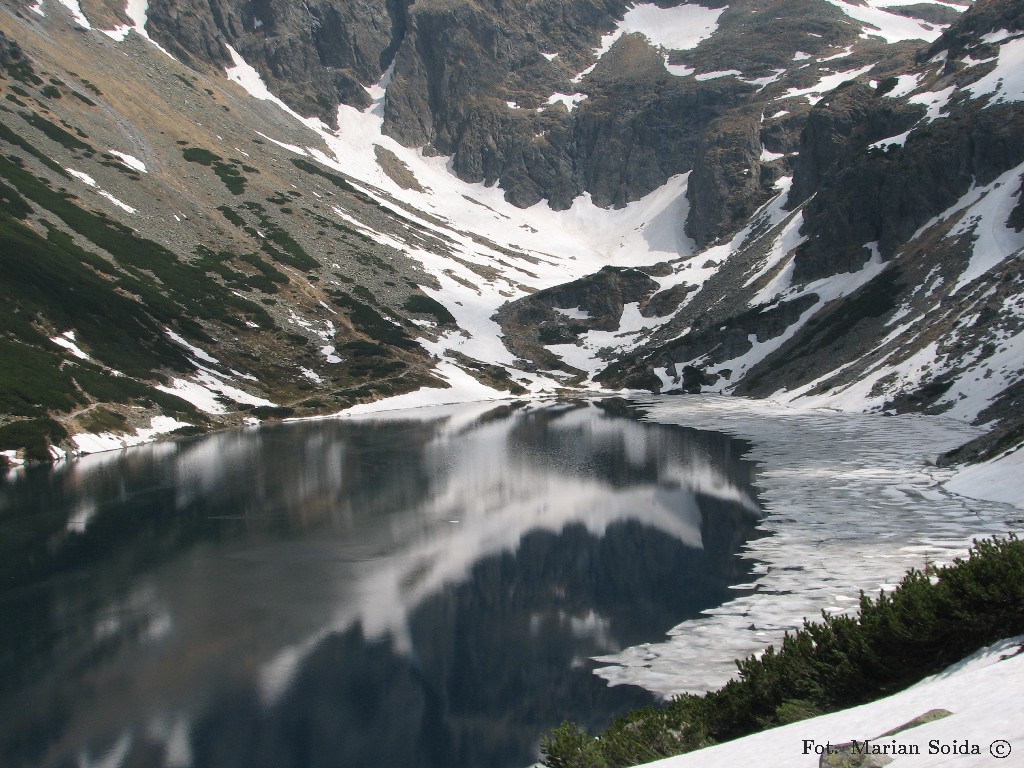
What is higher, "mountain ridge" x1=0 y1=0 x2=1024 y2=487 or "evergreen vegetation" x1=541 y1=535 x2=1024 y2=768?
"mountain ridge" x1=0 y1=0 x2=1024 y2=487

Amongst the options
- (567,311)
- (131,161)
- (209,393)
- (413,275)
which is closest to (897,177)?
(567,311)

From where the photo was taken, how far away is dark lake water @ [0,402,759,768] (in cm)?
2084

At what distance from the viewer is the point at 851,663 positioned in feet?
46.9

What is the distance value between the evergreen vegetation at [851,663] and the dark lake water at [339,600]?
5428 millimetres

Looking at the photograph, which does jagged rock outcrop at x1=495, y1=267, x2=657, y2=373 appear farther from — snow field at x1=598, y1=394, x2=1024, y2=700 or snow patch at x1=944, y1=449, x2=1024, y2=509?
snow patch at x1=944, y1=449, x2=1024, y2=509

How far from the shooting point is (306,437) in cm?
8238

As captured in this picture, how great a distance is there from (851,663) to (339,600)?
21.0m

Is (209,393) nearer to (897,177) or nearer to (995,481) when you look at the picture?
(995,481)

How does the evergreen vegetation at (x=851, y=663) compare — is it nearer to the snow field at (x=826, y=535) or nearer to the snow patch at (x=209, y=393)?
the snow field at (x=826, y=535)

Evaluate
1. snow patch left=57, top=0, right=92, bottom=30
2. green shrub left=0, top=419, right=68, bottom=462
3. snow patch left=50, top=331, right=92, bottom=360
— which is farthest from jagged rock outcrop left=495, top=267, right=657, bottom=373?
snow patch left=57, top=0, right=92, bottom=30

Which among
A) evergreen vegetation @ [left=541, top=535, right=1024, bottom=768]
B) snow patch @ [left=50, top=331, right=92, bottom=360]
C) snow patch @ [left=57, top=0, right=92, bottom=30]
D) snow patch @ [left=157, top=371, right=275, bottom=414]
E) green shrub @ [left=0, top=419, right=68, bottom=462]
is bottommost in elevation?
evergreen vegetation @ [left=541, top=535, right=1024, bottom=768]

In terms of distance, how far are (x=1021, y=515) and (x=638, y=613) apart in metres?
18.7

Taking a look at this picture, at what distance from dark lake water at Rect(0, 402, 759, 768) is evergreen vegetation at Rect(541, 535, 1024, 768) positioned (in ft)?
17.8

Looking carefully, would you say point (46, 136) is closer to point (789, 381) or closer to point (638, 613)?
point (789, 381)
